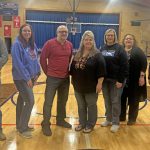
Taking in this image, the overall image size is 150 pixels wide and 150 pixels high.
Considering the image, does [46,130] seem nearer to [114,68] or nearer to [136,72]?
[114,68]

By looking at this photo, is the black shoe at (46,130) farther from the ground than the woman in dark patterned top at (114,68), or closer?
closer

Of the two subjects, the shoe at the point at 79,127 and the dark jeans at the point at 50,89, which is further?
the shoe at the point at 79,127

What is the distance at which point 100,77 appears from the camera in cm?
466

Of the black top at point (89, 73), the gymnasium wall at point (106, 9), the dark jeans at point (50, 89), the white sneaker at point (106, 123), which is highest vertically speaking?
the gymnasium wall at point (106, 9)

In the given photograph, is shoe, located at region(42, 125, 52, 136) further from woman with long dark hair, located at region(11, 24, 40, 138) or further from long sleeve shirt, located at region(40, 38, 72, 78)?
long sleeve shirt, located at region(40, 38, 72, 78)

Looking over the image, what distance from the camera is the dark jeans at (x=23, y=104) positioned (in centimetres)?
445

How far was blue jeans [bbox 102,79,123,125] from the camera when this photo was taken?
4.97 m

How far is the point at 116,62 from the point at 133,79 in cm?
64

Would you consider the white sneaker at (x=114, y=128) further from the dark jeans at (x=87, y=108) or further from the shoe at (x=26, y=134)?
the shoe at (x=26, y=134)

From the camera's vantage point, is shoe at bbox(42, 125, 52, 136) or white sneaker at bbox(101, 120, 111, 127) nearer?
shoe at bbox(42, 125, 52, 136)

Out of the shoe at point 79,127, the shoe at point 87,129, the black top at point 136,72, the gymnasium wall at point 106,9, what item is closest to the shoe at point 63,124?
the shoe at point 79,127

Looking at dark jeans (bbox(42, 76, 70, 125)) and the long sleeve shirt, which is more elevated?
the long sleeve shirt

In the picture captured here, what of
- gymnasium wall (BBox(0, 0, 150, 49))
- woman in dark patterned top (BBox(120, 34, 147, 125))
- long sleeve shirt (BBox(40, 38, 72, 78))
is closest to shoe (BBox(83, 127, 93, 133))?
woman in dark patterned top (BBox(120, 34, 147, 125))

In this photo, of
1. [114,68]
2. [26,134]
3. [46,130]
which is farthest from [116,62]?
[26,134]
